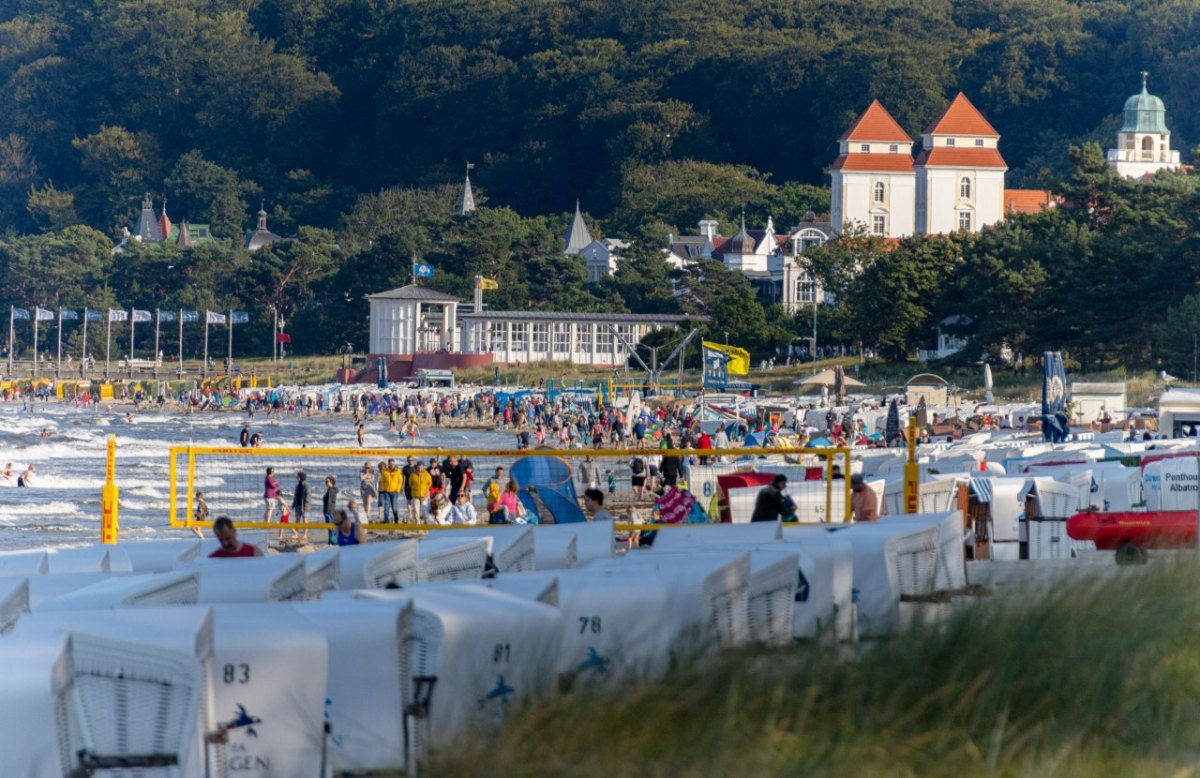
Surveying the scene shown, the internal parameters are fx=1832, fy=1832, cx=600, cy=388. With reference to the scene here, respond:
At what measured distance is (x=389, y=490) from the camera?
65.3ft

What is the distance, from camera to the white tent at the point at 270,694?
5969 mm

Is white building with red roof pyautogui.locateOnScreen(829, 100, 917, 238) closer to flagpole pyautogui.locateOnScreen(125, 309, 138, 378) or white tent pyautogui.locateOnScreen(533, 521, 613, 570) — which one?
flagpole pyautogui.locateOnScreen(125, 309, 138, 378)

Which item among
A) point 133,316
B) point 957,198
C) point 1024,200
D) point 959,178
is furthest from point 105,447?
point 1024,200

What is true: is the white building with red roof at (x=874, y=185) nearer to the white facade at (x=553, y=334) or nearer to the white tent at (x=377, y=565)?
the white facade at (x=553, y=334)

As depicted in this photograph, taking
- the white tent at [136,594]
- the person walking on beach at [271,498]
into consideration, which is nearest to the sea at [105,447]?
the person walking on beach at [271,498]

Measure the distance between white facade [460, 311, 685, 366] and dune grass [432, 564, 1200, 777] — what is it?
249 feet

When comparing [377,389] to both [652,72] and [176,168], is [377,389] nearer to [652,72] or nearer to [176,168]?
[652,72]

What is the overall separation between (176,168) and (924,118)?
6410cm

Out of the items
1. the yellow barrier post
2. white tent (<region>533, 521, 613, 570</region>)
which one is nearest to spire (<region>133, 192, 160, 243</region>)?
the yellow barrier post

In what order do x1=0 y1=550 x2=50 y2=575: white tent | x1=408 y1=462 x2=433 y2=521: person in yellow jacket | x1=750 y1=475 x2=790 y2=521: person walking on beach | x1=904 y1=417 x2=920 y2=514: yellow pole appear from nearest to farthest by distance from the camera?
x1=0 y1=550 x2=50 y2=575: white tent, x1=750 y1=475 x2=790 y2=521: person walking on beach, x1=904 y1=417 x2=920 y2=514: yellow pole, x1=408 y1=462 x2=433 y2=521: person in yellow jacket

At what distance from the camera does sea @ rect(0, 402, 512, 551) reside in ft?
86.8

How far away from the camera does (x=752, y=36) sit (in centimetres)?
14850

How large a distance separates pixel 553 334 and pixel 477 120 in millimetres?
72339

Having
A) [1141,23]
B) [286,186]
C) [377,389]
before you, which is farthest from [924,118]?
[377,389]
